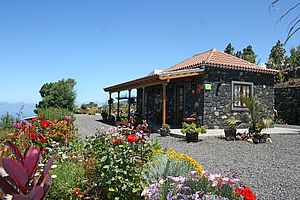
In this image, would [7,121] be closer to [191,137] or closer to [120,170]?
[191,137]

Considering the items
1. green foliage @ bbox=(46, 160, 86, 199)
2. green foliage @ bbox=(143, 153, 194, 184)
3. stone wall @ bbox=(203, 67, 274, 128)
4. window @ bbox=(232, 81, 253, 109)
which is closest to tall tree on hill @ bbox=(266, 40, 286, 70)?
window @ bbox=(232, 81, 253, 109)

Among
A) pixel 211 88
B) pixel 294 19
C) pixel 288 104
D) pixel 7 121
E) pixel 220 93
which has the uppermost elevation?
pixel 211 88

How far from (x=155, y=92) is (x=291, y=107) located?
909 centimetres

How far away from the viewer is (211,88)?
1206 cm

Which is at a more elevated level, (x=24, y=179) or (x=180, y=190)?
(x=24, y=179)

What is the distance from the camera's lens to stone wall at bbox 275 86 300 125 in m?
17.6

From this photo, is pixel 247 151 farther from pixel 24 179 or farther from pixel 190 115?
pixel 24 179

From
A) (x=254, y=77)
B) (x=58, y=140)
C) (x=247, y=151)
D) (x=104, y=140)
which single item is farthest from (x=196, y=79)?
(x=104, y=140)

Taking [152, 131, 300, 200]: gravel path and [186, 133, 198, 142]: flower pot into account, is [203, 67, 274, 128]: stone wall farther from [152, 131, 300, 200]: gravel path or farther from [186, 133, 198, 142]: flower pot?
[186, 133, 198, 142]: flower pot

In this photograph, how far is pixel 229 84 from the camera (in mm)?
12625

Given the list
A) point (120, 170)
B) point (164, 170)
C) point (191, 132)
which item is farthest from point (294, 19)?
point (191, 132)

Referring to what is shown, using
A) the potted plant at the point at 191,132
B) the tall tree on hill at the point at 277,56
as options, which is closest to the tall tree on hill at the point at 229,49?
the tall tree on hill at the point at 277,56

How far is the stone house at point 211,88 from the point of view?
11.9 m

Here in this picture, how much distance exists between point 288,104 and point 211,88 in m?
8.92
